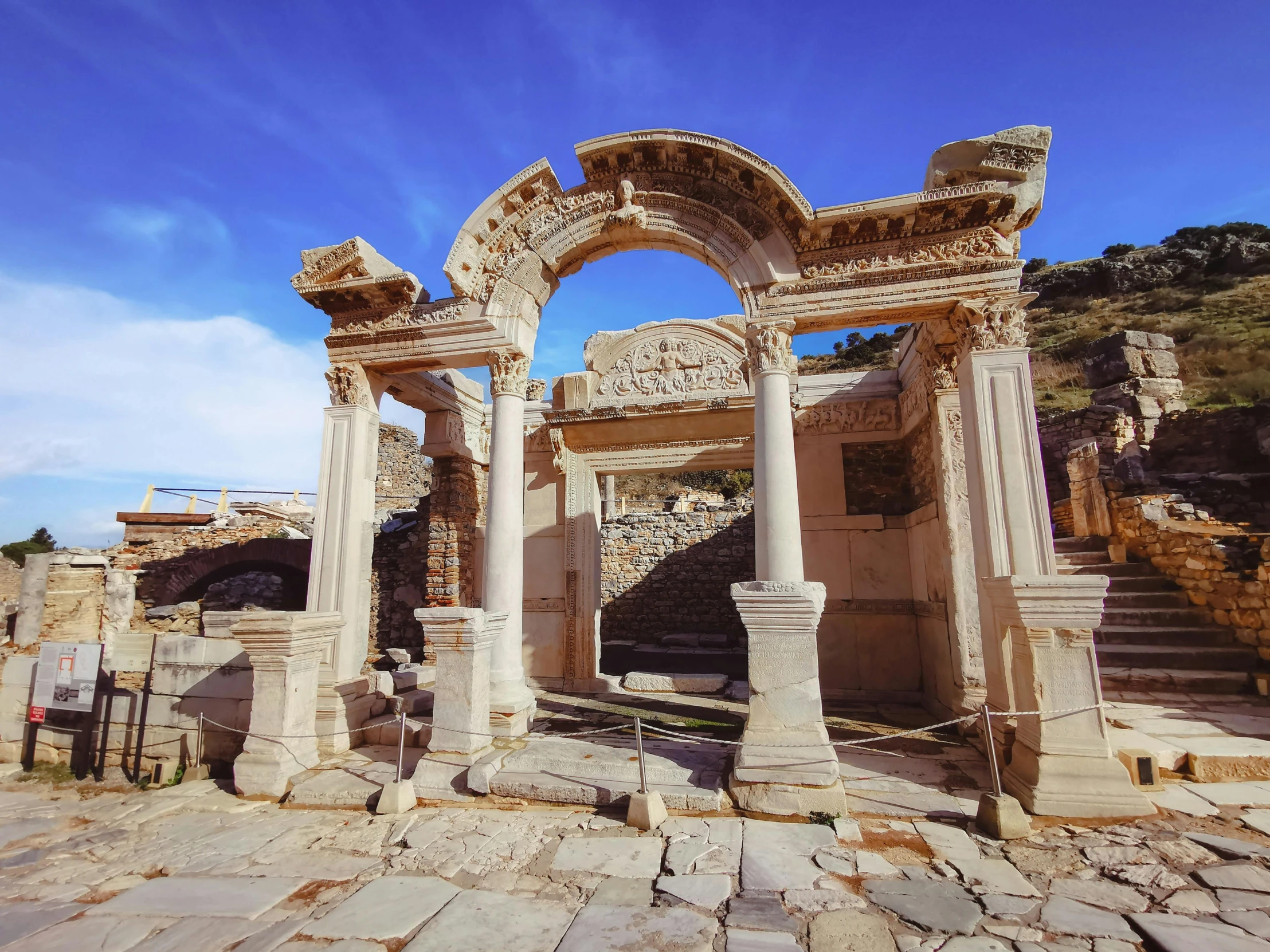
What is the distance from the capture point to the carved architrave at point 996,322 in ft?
19.0

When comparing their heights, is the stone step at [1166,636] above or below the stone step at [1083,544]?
below

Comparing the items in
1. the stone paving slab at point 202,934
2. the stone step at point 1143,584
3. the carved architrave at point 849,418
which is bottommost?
the stone paving slab at point 202,934

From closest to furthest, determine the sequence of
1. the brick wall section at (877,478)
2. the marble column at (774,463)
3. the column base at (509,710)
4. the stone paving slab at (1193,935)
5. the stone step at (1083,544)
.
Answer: the stone paving slab at (1193,935) < the marble column at (774,463) < the column base at (509,710) < the brick wall section at (877,478) < the stone step at (1083,544)

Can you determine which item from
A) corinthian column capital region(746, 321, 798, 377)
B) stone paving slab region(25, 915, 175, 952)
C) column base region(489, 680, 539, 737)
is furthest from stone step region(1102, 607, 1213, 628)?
stone paving slab region(25, 915, 175, 952)

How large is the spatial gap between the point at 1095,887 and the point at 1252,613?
6.91m

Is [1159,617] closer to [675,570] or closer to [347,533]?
[675,570]

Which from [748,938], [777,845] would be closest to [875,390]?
[777,845]

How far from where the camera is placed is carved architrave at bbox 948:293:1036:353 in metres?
5.79

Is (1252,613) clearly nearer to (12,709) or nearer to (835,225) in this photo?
(835,225)

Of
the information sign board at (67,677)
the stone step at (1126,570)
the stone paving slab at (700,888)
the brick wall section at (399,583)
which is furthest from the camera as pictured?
the brick wall section at (399,583)

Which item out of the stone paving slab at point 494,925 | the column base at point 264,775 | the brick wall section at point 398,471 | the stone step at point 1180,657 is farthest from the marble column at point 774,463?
the brick wall section at point 398,471

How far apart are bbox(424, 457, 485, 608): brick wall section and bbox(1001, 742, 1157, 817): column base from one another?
7.70 meters

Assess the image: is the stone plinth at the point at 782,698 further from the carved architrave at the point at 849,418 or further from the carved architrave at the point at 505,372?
the carved architrave at the point at 849,418

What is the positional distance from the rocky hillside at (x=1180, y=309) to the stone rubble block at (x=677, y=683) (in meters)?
19.2
